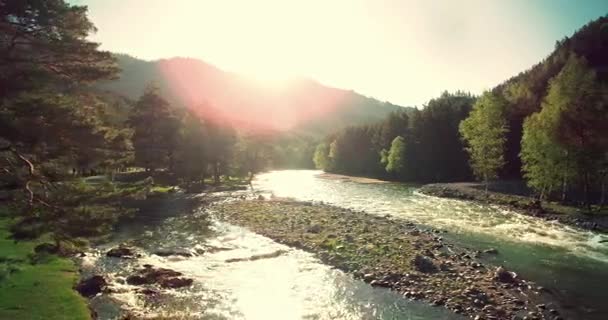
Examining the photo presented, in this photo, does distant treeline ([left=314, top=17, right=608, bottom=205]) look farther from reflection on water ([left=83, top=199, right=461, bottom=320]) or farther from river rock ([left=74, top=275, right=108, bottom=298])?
river rock ([left=74, top=275, right=108, bottom=298])

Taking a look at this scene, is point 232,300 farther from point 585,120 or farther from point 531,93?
point 531,93

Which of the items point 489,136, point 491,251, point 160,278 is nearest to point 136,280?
point 160,278

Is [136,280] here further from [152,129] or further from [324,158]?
[324,158]

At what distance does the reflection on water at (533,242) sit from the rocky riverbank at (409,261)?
198cm

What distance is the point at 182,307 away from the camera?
21.8 m

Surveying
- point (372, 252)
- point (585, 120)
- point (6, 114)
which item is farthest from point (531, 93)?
point (6, 114)

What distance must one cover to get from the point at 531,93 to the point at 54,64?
94.8 meters

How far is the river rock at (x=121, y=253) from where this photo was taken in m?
31.1

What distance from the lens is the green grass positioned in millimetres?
18438

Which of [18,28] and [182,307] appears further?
[182,307]

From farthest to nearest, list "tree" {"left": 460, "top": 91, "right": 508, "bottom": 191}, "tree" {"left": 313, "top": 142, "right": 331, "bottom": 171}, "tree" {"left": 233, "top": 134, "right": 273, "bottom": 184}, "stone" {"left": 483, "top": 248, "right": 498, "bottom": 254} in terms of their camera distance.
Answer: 1. "tree" {"left": 313, "top": 142, "right": 331, "bottom": 171}
2. "tree" {"left": 233, "top": 134, "right": 273, "bottom": 184}
3. "tree" {"left": 460, "top": 91, "right": 508, "bottom": 191}
4. "stone" {"left": 483, "top": 248, "right": 498, "bottom": 254}

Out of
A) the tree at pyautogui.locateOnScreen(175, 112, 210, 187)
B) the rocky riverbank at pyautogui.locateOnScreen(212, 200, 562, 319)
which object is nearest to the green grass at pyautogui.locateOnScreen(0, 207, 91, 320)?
the rocky riverbank at pyautogui.locateOnScreen(212, 200, 562, 319)

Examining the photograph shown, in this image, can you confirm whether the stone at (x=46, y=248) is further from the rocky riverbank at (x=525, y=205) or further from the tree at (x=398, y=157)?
the tree at (x=398, y=157)

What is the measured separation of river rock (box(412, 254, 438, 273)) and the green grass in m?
19.3
